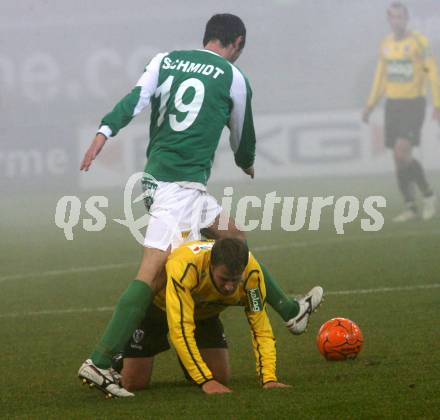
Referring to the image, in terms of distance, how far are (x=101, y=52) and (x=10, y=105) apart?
1961mm

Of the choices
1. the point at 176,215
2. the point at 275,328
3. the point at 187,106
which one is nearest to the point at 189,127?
the point at 187,106

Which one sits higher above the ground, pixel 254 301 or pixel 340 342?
pixel 254 301

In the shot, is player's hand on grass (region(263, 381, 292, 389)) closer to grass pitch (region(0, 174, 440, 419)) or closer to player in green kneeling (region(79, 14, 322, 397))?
grass pitch (region(0, 174, 440, 419))

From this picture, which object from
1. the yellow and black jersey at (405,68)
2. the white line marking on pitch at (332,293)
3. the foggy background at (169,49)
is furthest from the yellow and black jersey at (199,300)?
the foggy background at (169,49)

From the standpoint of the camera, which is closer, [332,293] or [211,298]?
[211,298]

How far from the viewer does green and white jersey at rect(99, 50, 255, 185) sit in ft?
22.4

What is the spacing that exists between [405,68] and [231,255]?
11.6 m

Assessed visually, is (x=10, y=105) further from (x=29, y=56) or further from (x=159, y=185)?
(x=159, y=185)

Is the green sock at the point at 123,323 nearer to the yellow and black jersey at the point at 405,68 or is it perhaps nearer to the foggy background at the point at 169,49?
the yellow and black jersey at the point at 405,68

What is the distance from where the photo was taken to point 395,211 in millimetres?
18031

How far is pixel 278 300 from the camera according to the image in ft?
22.1

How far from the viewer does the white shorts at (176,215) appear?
21.7 ft

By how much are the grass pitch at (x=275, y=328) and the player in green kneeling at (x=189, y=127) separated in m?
0.63

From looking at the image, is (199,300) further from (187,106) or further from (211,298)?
(187,106)
